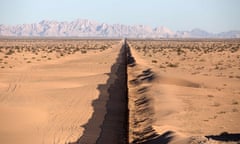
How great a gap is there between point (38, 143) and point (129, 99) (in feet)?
26.3

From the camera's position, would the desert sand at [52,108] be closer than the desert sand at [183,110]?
No

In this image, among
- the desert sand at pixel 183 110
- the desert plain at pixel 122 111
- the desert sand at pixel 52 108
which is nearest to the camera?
the desert sand at pixel 183 110

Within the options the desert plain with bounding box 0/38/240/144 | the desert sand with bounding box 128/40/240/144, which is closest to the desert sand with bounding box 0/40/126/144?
the desert plain with bounding box 0/38/240/144

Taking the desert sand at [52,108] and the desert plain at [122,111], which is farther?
the desert sand at [52,108]

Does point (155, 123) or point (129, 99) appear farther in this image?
point (129, 99)

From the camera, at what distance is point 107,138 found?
43.8 feet

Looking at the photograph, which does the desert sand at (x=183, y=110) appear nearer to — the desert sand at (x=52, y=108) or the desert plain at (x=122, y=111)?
the desert plain at (x=122, y=111)

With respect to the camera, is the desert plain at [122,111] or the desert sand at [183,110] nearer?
the desert sand at [183,110]

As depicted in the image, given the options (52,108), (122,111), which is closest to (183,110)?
(122,111)

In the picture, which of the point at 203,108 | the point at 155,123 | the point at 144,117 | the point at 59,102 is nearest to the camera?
the point at 155,123

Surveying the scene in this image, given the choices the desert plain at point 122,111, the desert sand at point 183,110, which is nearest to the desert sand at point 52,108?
the desert plain at point 122,111

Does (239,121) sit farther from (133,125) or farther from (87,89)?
(87,89)

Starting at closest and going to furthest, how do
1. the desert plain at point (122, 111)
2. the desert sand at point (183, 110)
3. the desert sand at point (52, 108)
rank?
the desert sand at point (183, 110)
the desert plain at point (122, 111)
the desert sand at point (52, 108)

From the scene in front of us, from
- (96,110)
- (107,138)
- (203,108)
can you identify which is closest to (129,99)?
(96,110)
